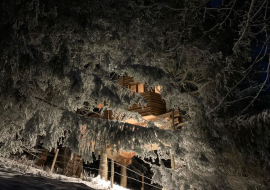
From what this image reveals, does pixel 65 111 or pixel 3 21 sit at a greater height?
pixel 3 21

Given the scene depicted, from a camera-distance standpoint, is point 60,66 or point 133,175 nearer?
point 60,66

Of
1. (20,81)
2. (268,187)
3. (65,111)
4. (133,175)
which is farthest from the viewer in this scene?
(133,175)

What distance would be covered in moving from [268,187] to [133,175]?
16.3 meters

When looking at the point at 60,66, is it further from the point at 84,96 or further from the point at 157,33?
the point at 157,33

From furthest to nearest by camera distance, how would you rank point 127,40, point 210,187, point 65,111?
point 127,40
point 210,187
point 65,111

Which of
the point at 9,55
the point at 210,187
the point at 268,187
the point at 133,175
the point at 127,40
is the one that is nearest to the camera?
the point at 9,55

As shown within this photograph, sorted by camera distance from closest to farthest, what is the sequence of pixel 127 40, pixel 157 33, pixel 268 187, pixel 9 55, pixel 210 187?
pixel 9 55, pixel 268 187, pixel 210 187, pixel 127 40, pixel 157 33

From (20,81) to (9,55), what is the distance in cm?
65

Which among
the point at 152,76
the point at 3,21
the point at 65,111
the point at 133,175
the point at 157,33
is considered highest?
the point at 157,33

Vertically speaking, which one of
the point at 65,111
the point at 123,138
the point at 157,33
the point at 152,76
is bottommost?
the point at 123,138

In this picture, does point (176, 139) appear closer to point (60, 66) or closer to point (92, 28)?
point (60, 66)

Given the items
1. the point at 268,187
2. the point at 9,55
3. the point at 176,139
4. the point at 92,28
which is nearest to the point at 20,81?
the point at 9,55

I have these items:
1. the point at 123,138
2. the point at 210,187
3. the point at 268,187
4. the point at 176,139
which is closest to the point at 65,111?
the point at 123,138

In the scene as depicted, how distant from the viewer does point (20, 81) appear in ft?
14.5
